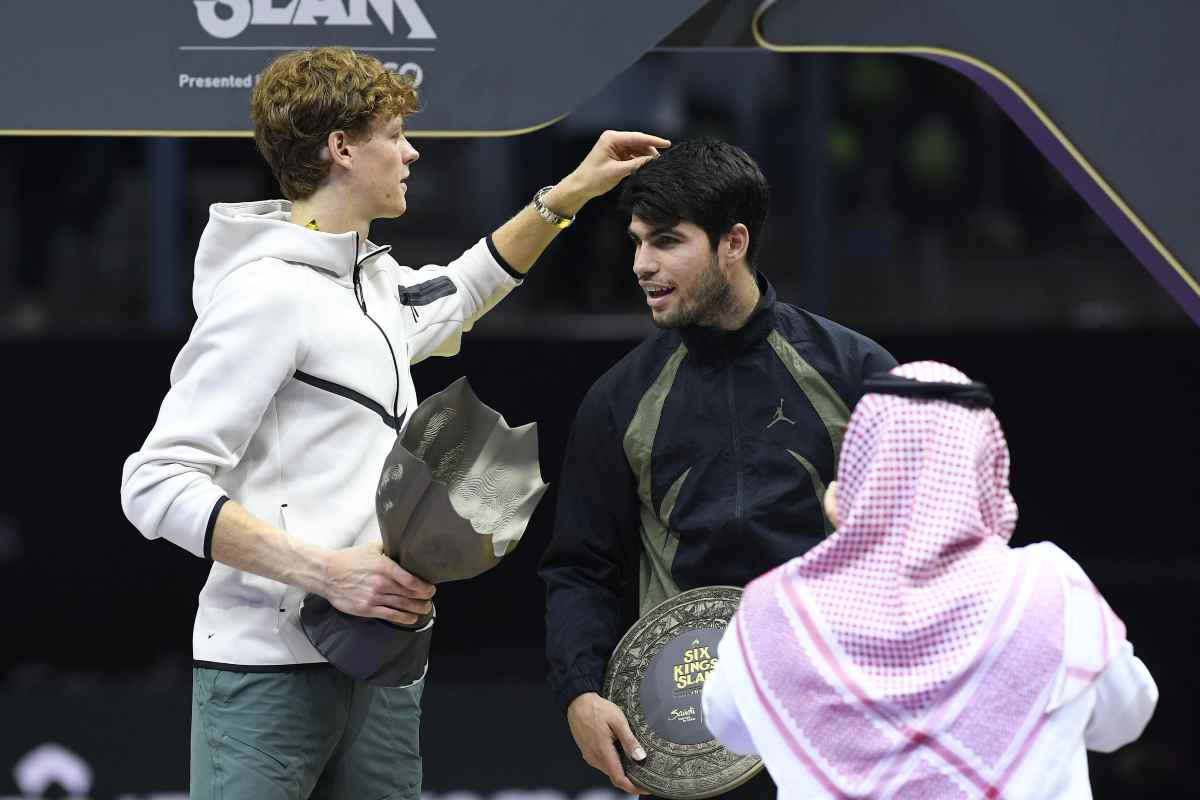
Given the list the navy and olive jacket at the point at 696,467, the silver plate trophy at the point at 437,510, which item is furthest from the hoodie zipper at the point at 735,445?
the silver plate trophy at the point at 437,510

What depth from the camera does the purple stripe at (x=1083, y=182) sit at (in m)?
2.96

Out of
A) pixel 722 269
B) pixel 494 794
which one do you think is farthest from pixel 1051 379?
pixel 722 269

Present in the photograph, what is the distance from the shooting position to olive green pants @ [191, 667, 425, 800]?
2.76 metres

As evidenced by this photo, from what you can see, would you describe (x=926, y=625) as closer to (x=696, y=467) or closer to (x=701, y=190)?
(x=696, y=467)

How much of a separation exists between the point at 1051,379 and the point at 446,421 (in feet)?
9.98

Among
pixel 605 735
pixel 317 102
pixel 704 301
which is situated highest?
pixel 317 102

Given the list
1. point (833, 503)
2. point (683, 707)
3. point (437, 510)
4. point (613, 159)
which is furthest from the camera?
point (613, 159)

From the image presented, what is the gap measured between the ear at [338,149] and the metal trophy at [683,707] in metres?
0.88

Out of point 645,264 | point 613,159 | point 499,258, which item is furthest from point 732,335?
point 499,258

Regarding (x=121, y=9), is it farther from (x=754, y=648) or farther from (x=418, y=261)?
(x=418, y=261)

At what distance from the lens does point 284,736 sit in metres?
2.77

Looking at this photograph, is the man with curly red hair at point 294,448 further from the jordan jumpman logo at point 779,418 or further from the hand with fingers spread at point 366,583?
the jordan jumpman logo at point 779,418

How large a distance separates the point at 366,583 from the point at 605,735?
0.49 meters

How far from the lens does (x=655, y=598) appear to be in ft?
9.88
